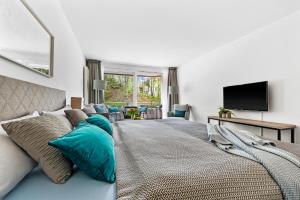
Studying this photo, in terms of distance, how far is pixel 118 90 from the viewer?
6461 mm

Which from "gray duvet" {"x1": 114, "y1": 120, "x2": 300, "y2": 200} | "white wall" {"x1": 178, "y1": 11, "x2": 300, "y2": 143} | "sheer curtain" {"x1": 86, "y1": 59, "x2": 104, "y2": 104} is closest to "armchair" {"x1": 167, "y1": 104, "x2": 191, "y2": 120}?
"white wall" {"x1": 178, "y1": 11, "x2": 300, "y2": 143}

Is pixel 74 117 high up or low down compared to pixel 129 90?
down

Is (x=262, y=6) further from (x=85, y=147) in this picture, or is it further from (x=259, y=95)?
(x=85, y=147)

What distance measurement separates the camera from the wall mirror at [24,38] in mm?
1240

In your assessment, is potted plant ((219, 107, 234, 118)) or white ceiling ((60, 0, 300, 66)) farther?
potted plant ((219, 107, 234, 118))

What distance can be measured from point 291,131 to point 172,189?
296cm

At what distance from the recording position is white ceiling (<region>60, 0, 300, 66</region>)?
256cm

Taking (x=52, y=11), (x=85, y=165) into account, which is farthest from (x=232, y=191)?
(x=52, y=11)

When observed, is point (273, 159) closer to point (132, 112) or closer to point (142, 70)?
point (132, 112)

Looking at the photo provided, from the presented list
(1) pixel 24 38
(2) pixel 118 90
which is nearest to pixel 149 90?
(2) pixel 118 90

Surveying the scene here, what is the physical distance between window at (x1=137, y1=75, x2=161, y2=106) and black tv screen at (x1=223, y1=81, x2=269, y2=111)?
3213 millimetres

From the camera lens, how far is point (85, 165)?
0.88 metres

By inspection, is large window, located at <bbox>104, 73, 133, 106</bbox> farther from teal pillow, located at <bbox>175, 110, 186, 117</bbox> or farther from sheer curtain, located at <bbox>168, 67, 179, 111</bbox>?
teal pillow, located at <bbox>175, 110, 186, 117</bbox>

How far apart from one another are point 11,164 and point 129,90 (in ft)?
19.2
